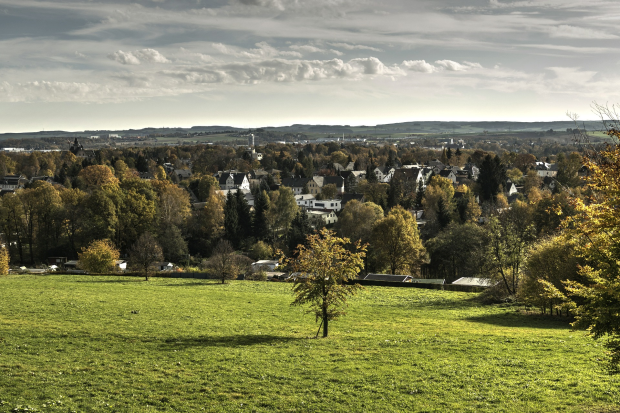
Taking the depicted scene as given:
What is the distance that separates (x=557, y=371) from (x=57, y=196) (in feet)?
233

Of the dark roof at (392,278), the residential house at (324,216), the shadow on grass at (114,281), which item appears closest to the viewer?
the shadow on grass at (114,281)

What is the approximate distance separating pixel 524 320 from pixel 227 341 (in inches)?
782

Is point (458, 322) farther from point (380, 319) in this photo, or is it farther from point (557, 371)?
point (557, 371)

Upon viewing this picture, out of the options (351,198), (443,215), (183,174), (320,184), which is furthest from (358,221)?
(183,174)

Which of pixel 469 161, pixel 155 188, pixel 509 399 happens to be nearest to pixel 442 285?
pixel 509 399

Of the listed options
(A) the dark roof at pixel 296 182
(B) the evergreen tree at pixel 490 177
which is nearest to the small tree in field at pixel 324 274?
(B) the evergreen tree at pixel 490 177

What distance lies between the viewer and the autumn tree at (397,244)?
57.8m

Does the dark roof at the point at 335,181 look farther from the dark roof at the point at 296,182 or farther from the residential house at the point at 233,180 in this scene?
the residential house at the point at 233,180

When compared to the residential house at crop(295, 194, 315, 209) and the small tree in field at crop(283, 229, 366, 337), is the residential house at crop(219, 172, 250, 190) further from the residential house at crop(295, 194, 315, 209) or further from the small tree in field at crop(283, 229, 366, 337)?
the small tree in field at crop(283, 229, 366, 337)

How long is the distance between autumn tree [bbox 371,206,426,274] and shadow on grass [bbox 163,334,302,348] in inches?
1409

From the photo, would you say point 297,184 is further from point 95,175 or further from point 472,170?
point 472,170

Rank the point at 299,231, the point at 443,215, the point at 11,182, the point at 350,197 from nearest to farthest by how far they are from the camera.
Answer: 1. the point at 299,231
2. the point at 443,215
3. the point at 350,197
4. the point at 11,182

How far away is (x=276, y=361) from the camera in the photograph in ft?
62.7

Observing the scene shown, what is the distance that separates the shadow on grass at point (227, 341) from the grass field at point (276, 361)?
0.09 meters
